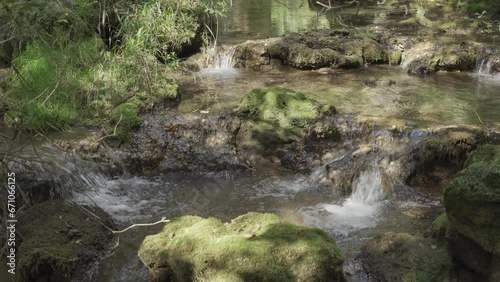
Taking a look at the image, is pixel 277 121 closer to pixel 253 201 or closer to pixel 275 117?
pixel 275 117

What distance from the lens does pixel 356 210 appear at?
5.37 metres

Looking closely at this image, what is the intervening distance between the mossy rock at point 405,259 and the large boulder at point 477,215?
175 mm

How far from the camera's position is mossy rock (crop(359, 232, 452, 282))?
3740mm

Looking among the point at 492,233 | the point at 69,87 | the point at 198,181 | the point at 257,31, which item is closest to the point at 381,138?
the point at 198,181

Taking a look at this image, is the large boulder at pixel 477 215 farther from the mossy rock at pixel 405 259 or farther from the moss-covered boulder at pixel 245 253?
the moss-covered boulder at pixel 245 253

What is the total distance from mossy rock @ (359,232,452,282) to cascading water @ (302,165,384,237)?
0.67m

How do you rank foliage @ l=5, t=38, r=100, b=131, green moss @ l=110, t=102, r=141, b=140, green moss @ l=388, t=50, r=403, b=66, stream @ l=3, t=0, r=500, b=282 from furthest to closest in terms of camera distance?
green moss @ l=388, t=50, r=403, b=66, foliage @ l=5, t=38, r=100, b=131, green moss @ l=110, t=102, r=141, b=140, stream @ l=3, t=0, r=500, b=282

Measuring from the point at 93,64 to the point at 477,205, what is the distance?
5.48 metres

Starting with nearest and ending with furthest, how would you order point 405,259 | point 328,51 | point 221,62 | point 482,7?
point 405,259 < point 328,51 < point 221,62 < point 482,7

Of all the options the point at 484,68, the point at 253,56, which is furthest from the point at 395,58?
the point at 253,56

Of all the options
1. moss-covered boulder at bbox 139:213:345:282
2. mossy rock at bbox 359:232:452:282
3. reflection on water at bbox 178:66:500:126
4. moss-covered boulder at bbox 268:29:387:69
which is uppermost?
moss-covered boulder at bbox 268:29:387:69

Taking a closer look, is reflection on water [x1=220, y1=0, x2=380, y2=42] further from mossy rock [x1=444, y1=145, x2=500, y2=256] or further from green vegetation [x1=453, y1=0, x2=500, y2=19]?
mossy rock [x1=444, y1=145, x2=500, y2=256]

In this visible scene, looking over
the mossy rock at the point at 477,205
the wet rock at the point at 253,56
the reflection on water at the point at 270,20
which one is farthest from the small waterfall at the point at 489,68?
the mossy rock at the point at 477,205

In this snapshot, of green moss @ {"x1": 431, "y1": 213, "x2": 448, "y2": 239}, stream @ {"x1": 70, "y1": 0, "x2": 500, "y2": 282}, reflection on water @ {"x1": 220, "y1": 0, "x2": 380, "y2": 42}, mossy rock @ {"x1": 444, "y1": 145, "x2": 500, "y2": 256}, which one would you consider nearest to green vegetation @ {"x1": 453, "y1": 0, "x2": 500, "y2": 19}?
reflection on water @ {"x1": 220, "y1": 0, "x2": 380, "y2": 42}
